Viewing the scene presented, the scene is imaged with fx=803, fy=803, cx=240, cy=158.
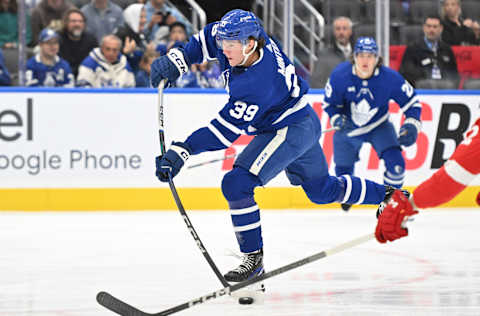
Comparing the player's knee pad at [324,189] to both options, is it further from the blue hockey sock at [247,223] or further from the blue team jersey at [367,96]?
the blue team jersey at [367,96]

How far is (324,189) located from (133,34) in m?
3.60

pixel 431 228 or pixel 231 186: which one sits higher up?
pixel 231 186

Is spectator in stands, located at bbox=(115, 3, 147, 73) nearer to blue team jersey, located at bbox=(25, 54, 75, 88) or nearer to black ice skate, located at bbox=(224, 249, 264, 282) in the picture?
blue team jersey, located at bbox=(25, 54, 75, 88)

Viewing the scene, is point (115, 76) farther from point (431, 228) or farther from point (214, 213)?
point (431, 228)

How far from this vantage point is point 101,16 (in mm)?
6738

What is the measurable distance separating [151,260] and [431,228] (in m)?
2.33

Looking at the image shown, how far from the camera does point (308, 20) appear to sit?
7.14 m

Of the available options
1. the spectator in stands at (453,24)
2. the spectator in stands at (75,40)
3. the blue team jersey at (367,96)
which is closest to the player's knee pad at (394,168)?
the blue team jersey at (367,96)

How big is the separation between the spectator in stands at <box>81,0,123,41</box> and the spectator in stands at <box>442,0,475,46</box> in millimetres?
2916

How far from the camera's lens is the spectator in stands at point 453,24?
287 inches

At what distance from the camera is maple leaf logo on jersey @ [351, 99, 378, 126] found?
6.16 m

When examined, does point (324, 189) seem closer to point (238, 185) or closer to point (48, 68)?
point (238, 185)

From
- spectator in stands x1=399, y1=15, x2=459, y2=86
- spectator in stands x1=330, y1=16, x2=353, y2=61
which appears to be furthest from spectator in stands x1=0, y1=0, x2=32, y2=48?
spectator in stands x1=399, y1=15, x2=459, y2=86

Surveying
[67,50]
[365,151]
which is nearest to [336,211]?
[365,151]
